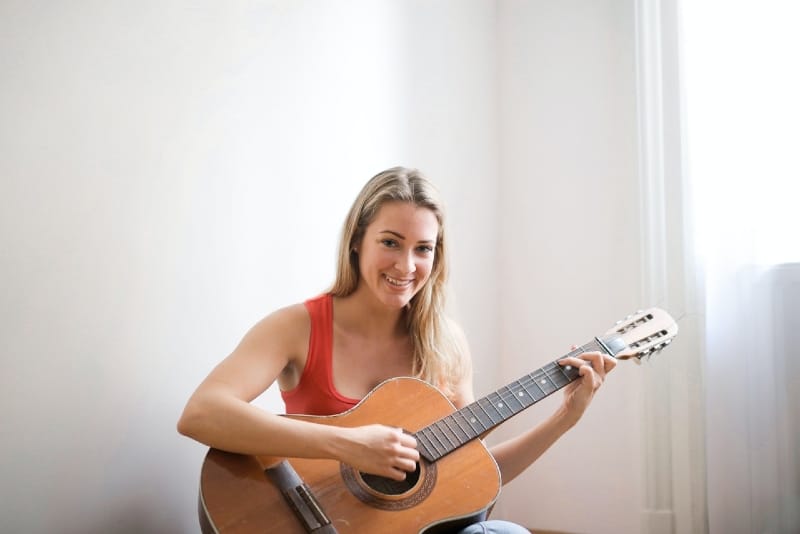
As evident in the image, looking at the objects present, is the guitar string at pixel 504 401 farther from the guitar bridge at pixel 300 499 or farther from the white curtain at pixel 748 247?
the white curtain at pixel 748 247

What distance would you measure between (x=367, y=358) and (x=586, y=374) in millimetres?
448

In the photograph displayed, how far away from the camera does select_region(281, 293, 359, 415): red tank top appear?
136cm

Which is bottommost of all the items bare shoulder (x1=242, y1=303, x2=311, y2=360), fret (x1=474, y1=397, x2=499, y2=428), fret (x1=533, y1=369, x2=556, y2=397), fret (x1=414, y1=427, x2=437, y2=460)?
fret (x1=414, y1=427, x2=437, y2=460)

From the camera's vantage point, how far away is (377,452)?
1.14m

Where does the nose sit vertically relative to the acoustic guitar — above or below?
above

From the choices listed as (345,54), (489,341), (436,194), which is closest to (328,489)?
(436,194)

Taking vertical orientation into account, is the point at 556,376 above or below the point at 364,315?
below

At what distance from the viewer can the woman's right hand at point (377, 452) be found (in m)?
1.14

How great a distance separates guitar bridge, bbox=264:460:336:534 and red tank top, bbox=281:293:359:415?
0.19 meters

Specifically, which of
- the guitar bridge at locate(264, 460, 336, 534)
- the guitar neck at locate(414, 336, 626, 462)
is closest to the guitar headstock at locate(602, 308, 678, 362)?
the guitar neck at locate(414, 336, 626, 462)

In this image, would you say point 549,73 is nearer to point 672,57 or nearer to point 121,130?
point 672,57

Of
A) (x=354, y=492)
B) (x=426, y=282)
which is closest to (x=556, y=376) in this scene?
(x=426, y=282)

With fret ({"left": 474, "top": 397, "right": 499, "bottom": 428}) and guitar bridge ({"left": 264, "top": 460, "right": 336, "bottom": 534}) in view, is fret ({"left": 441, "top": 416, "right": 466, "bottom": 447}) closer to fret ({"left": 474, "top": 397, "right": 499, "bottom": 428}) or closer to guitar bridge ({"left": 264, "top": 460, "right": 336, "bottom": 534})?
fret ({"left": 474, "top": 397, "right": 499, "bottom": 428})

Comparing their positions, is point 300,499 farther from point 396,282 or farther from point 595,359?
point 595,359
